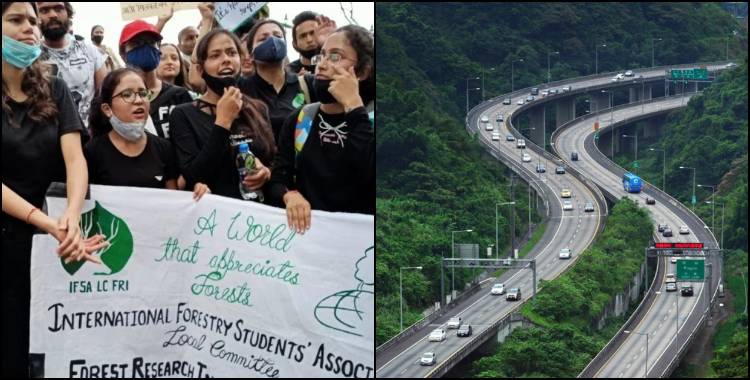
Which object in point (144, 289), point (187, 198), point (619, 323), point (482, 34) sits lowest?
point (619, 323)

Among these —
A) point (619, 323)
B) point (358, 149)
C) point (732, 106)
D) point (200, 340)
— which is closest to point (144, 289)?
point (200, 340)

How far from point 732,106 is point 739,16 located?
801 mm

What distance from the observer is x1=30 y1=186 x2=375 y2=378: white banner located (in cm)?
798

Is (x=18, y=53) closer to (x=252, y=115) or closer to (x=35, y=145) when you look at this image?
(x=35, y=145)

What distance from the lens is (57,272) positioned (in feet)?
26.2

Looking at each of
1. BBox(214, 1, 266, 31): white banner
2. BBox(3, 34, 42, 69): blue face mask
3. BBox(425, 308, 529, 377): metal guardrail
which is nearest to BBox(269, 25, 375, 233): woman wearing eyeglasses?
BBox(3, 34, 42, 69): blue face mask

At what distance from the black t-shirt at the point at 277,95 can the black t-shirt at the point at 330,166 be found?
482 mm

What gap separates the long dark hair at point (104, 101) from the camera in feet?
25.6

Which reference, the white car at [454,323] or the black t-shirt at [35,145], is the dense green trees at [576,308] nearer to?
the white car at [454,323]

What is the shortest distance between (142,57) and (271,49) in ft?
3.05

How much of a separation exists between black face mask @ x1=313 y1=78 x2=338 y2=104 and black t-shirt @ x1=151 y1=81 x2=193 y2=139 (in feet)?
3.44

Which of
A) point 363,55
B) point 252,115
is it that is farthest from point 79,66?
point 363,55

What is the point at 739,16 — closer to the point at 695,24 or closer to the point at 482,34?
the point at 695,24

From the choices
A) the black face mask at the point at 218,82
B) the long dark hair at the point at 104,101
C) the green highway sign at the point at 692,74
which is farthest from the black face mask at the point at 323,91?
the green highway sign at the point at 692,74
